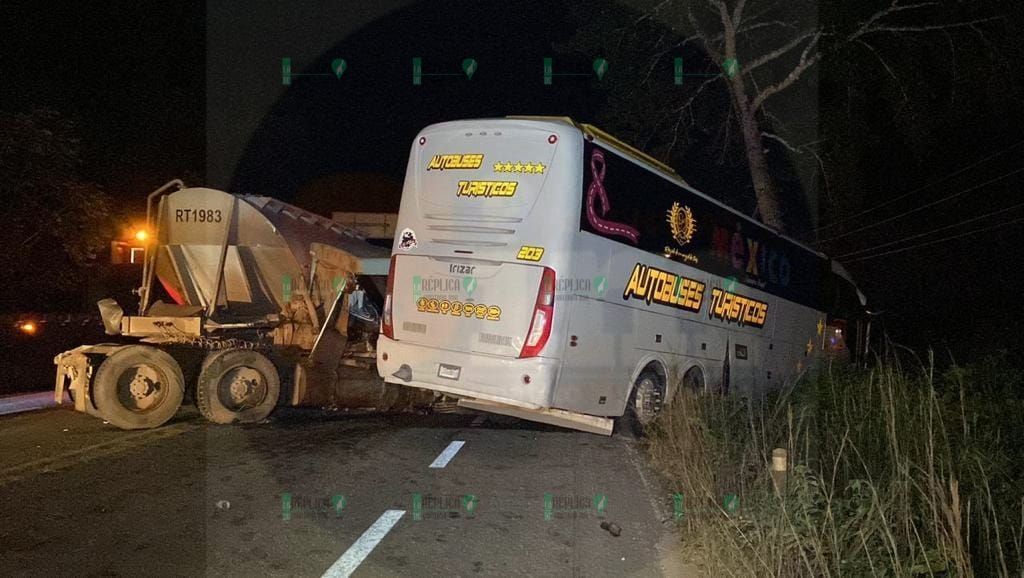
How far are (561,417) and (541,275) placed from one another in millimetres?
1922

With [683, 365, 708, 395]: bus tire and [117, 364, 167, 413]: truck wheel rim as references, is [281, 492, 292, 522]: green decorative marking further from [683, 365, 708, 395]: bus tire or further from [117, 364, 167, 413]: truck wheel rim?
[683, 365, 708, 395]: bus tire

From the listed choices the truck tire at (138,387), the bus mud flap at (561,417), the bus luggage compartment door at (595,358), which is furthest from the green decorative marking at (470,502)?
the truck tire at (138,387)

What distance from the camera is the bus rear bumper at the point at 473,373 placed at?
8.64 m

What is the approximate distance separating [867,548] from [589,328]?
15.0 ft

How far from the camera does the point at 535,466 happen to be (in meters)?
8.84

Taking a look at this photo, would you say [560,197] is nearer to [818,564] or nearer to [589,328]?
[589,328]

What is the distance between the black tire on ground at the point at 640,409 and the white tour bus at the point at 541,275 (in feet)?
0.08

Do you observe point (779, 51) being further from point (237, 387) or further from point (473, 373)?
point (237, 387)

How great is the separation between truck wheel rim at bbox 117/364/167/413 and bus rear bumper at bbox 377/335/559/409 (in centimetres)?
276

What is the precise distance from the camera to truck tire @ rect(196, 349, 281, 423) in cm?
1037

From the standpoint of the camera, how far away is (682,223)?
11.1 meters

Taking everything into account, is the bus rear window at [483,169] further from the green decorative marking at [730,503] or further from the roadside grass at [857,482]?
the green decorative marking at [730,503]

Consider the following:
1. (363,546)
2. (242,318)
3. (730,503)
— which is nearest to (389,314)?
(242,318)

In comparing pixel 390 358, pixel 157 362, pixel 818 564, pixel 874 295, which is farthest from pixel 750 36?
pixel 874 295
